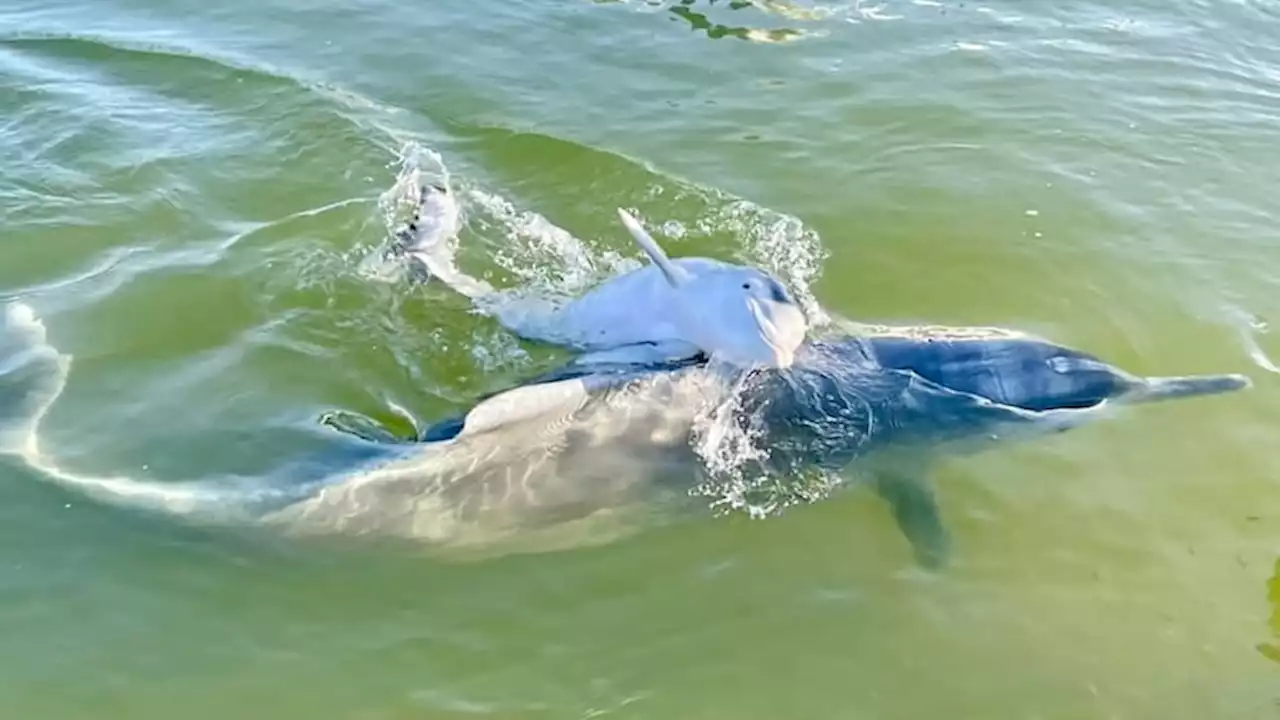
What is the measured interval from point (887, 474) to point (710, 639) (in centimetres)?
170

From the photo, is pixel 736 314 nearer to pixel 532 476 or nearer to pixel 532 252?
pixel 532 476

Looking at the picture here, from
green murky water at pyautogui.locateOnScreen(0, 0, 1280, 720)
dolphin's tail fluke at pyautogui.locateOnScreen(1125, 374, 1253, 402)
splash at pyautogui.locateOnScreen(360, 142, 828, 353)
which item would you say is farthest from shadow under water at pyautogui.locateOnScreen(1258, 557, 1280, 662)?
splash at pyautogui.locateOnScreen(360, 142, 828, 353)

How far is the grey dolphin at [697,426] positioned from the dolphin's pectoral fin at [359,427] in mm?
61

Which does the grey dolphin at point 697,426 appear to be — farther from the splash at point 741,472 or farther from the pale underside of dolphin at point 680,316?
the pale underside of dolphin at point 680,316

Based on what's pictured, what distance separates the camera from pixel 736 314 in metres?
7.26

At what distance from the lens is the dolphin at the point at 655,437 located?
6.82m

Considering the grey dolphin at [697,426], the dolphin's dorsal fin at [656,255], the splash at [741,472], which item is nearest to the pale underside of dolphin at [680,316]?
the dolphin's dorsal fin at [656,255]

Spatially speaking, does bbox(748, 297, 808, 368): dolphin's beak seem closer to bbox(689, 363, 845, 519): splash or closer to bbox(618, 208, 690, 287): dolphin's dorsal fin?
bbox(689, 363, 845, 519): splash

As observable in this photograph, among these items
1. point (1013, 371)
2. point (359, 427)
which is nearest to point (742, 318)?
point (1013, 371)

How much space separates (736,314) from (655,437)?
2.75ft

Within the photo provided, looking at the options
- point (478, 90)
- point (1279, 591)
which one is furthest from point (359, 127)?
point (1279, 591)

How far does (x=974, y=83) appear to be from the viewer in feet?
40.5

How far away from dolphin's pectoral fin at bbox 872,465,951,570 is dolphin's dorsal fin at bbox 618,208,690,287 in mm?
1670

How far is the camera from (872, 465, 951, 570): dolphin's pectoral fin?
7.26 meters
